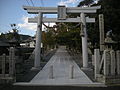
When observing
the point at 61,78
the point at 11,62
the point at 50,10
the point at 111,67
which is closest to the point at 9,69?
the point at 11,62

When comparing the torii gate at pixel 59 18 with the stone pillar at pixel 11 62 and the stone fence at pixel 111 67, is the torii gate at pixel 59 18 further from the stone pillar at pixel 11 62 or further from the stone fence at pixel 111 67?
the stone pillar at pixel 11 62

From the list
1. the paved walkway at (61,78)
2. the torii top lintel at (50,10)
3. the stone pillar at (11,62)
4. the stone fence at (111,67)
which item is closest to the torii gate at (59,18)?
the torii top lintel at (50,10)

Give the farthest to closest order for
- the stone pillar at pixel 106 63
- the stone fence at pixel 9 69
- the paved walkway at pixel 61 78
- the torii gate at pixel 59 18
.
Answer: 1. the torii gate at pixel 59 18
2. the paved walkway at pixel 61 78
3. the stone fence at pixel 9 69
4. the stone pillar at pixel 106 63

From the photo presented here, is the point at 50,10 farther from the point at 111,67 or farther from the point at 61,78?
the point at 111,67

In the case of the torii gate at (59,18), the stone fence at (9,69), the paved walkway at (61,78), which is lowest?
the paved walkway at (61,78)

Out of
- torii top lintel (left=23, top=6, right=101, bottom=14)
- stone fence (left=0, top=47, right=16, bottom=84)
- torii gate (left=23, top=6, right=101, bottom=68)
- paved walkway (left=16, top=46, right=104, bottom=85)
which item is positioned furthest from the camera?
torii top lintel (left=23, top=6, right=101, bottom=14)

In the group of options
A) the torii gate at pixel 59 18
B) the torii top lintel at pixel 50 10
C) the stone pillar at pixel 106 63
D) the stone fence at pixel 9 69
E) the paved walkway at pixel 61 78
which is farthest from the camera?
the torii top lintel at pixel 50 10

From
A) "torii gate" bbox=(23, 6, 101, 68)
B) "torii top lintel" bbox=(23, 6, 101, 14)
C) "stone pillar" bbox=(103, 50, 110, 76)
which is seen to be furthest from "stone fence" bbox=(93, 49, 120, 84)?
"torii top lintel" bbox=(23, 6, 101, 14)

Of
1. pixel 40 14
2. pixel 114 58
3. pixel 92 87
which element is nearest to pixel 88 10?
pixel 40 14

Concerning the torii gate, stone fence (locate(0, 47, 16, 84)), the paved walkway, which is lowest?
the paved walkway

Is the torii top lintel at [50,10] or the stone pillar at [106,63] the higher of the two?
the torii top lintel at [50,10]

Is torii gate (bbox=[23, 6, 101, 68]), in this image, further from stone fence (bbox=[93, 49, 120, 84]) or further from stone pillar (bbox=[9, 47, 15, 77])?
stone pillar (bbox=[9, 47, 15, 77])

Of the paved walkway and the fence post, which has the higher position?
the fence post

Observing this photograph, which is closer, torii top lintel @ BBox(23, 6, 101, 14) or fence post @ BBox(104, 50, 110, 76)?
fence post @ BBox(104, 50, 110, 76)
